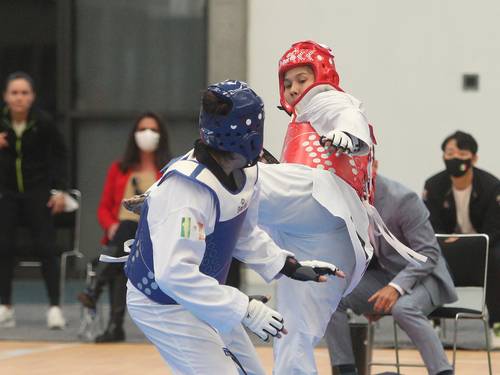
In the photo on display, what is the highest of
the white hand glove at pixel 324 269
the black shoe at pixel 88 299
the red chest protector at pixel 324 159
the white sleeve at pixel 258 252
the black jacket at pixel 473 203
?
the red chest protector at pixel 324 159

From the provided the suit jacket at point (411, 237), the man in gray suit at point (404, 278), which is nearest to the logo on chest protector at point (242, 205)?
the man in gray suit at point (404, 278)

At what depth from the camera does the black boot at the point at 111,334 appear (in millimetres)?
9984

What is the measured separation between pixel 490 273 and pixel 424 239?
6.73 feet

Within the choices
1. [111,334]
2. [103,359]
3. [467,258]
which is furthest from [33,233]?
[467,258]

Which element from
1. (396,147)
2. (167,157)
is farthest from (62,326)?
(396,147)

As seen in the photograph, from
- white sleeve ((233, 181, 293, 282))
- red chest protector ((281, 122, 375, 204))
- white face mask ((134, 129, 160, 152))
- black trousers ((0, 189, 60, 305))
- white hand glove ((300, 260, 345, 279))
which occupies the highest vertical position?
red chest protector ((281, 122, 375, 204))

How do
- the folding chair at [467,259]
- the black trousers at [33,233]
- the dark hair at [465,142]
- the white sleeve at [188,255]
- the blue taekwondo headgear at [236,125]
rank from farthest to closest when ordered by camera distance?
the black trousers at [33,233]
the dark hair at [465,142]
the folding chair at [467,259]
the blue taekwondo headgear at [236,125]
the white sleeve at [188,255]

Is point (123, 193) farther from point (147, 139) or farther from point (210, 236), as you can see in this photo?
point (210, 236)

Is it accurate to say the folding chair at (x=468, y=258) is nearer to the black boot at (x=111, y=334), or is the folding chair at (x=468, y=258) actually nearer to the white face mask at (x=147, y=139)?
the white face mask at (x=147, y=139)

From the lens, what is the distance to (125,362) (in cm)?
895

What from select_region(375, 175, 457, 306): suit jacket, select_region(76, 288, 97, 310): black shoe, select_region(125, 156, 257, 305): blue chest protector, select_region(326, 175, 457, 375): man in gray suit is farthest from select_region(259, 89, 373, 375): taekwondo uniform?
select_region(76, 288, 97, 310): black shoe

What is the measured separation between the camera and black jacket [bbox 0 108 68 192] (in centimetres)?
1069

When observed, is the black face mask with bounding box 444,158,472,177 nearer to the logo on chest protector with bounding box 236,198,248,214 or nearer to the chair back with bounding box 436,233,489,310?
the chair back with bounding box 436,233,489,310

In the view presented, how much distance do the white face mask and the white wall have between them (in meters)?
4.34
